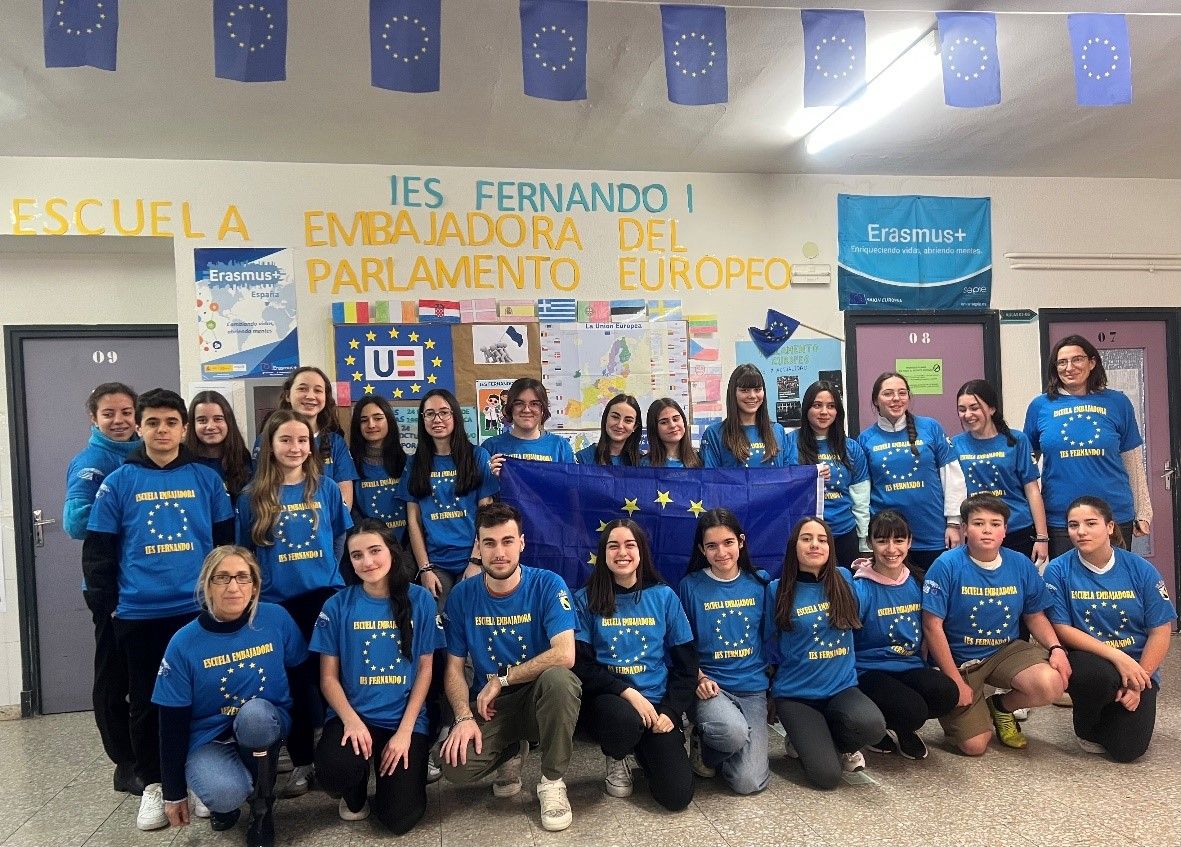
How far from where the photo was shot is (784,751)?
10.7ft

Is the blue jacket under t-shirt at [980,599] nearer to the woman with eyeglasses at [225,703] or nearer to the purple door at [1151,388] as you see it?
the woman with eyeglasses at [225,703]

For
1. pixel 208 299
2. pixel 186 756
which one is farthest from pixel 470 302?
pixel 186 756

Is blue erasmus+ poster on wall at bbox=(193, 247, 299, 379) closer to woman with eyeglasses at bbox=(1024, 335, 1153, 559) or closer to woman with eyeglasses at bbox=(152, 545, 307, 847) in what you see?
woman with eyeglasses at bbox=(152, 545, 307, 847)

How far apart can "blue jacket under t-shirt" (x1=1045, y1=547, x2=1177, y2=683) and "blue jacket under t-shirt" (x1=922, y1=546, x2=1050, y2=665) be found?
0.11m

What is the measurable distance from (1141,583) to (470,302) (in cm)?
349

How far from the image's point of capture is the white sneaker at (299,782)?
2.99m

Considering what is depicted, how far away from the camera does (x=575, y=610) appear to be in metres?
3.03

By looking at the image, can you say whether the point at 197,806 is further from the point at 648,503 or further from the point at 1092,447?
the point at 1092,447

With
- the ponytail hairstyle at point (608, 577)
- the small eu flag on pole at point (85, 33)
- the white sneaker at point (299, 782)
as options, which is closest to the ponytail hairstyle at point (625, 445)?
the ponytail hairstyle at point (608, 577)

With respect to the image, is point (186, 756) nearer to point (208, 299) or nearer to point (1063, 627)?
point (208, 299)

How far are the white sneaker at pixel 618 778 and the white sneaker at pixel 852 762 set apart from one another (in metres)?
0.81

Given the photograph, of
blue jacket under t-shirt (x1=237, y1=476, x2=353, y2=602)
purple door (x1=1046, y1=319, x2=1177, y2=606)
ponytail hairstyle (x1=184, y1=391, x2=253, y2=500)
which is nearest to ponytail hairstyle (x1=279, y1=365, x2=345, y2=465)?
ponytail hairstyle (x1=184, y1=391, x2=253, y2=500)

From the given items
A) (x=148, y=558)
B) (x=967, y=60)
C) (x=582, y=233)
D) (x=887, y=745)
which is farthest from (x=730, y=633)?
(x=582, y=233)

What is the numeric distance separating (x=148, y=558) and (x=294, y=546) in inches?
19.2
